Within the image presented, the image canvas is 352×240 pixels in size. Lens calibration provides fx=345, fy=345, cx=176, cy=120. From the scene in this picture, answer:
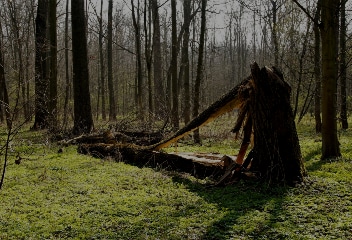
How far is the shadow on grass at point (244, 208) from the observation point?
4262 mm

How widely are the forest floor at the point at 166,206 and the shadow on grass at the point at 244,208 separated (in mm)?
13

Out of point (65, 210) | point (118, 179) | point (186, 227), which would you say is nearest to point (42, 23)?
point (118, 179)

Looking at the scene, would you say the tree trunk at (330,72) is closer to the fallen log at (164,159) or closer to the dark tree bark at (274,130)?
→ the dark tree bark at (274,130)

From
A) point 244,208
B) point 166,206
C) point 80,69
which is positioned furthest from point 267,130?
point 80,69

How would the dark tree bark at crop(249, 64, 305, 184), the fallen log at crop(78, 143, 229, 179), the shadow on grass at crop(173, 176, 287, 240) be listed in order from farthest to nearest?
the fallen log at crop(78, 143, 229, 179) → the dark tree bark at crop(249, 64, 305, 184) → the shadow on grass at crop(173, 176, 287, 240)

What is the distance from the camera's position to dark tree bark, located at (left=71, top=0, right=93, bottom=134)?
42.6 feet

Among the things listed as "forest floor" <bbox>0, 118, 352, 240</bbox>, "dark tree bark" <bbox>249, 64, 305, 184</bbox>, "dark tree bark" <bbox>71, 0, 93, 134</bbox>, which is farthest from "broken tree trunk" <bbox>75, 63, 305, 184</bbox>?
"dark tree bark" <bbox>71, 0, 93, 134</bbox>

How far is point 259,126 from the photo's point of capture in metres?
6.10

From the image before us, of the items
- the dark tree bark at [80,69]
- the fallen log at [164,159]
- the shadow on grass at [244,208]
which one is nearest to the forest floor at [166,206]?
the shadow on grass at [244,208]

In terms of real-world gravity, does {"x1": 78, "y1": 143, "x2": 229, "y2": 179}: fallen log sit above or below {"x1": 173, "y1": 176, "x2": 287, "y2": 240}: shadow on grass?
above

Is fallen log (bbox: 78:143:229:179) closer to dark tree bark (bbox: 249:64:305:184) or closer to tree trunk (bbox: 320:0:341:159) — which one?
dark tree bark (bbox: 249:64:305:184)

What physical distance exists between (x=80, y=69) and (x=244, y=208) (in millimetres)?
9845

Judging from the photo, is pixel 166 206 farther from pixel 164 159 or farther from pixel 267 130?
pixel 164 159

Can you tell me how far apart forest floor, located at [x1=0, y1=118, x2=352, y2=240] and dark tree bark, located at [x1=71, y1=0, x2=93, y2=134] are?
18.8 ft
